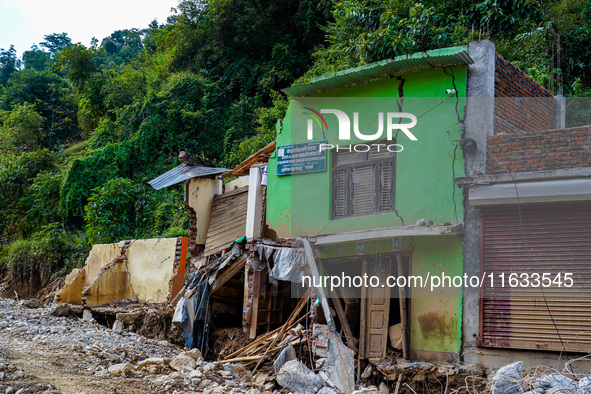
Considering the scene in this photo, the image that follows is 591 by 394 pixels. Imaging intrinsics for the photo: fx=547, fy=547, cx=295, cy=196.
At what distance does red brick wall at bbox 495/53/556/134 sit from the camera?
953 centimetres

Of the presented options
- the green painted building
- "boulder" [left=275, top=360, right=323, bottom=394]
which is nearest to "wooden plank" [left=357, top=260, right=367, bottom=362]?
the green painted building

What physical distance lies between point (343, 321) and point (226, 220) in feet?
14.5

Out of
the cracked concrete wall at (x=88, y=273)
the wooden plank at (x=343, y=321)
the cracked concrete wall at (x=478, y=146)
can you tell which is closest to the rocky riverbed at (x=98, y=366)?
the wooden plank at (x=343, y=321)

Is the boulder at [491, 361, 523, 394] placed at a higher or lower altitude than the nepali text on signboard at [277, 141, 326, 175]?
lower

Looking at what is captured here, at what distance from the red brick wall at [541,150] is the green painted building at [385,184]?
2.17ft

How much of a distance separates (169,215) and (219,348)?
9732mm

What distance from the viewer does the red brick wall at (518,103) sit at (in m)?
9.53

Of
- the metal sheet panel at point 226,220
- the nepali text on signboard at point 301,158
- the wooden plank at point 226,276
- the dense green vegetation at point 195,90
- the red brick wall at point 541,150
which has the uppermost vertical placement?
the dense green vegetation at point 195,90

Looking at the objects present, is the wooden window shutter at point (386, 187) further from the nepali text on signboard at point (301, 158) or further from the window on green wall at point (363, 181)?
the nepali text on signboard at point (301, 158)

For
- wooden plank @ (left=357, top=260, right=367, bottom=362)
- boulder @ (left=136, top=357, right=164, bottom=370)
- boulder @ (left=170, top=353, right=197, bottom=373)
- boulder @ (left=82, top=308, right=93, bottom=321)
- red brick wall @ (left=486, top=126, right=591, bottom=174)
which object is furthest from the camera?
boulder @ (left=82, top=308, right=93, bottom=321)

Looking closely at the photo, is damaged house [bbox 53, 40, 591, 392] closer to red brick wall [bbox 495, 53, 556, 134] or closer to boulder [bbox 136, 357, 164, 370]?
red brick wall [bbox 495, 53, 556, 134]

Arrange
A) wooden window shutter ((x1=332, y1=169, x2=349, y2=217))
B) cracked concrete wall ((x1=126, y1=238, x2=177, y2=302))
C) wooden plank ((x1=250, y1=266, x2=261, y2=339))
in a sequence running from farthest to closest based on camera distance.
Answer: cracked concrete wall ((x1=126, y1=238, x2=177, y2=302))
wooden plank ((x1=250, y1=266, x2=261, y2=339))
wooden window shutter ((x1=332, y1=169, x2=349, y2=217))

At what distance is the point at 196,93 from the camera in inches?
970

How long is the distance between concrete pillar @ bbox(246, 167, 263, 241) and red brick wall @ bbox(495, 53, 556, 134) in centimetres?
537
